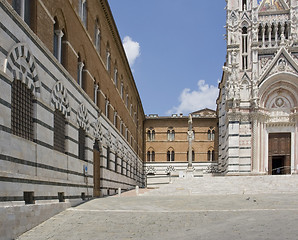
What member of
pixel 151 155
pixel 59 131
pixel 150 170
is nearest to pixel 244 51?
pixel 151 155

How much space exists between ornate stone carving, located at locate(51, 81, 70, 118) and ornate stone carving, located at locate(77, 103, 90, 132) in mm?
1856

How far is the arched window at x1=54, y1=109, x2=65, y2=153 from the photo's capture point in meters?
15.5

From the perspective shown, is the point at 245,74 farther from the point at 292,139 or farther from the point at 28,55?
the point at 28,55

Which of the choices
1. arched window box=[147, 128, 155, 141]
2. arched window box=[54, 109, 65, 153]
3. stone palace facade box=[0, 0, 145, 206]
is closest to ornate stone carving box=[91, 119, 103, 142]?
stone palace facade box=[0, 0, 145, 206]

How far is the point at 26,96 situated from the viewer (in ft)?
41.2

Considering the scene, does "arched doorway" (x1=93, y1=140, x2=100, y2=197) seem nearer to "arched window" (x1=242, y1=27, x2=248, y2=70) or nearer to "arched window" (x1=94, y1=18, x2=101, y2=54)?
"arched window" (x1=94, y1=18, x2=101, y2=54)

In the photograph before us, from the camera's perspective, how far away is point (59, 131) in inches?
628

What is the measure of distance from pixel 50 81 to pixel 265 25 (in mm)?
34838

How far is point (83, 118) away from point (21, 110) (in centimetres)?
735

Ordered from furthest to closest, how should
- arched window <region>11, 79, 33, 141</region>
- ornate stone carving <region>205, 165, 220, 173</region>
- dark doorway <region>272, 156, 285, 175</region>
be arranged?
ornate stone carving <region>205, 165, 220, 173</region> < dark doorway <region>272, 156, 285, 175</region> < arched window <region>11, 79, 33, 141</region>

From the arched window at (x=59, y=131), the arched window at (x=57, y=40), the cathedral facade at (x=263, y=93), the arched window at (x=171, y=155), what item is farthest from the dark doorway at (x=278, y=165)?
the arched window at (x=57, y=40)

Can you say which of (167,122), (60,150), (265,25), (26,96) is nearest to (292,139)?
(265,25)

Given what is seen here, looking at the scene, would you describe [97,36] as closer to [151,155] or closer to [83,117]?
[83,117]

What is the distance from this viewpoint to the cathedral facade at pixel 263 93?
42250mm
